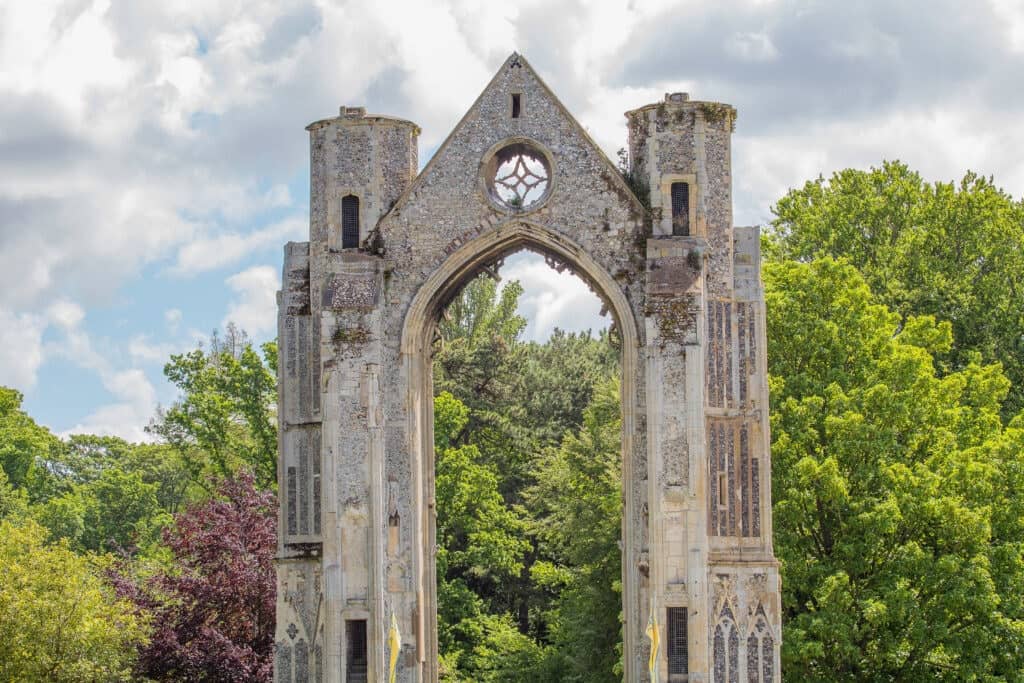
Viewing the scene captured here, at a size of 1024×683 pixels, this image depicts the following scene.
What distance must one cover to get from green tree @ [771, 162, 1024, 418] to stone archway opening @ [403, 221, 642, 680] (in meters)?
10.3

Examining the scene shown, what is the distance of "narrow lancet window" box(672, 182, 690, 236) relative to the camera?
20.1 metres

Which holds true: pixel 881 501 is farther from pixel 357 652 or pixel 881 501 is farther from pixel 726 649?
pixel 357 652

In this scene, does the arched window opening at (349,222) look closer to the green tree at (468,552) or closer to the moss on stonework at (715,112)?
the moss on stonework at (715,112)

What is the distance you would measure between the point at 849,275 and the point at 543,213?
664cm

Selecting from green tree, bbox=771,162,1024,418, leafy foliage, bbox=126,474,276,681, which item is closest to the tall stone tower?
leafy foliage, bbox=126,474,276,681

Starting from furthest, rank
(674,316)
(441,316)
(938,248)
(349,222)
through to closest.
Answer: (938,248), (441,316), (349,222), (674,316)

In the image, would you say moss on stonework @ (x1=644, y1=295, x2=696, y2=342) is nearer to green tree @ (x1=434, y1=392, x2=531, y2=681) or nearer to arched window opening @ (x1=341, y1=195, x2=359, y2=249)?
arched window opening @ (x1=341, y1=195, x2=359, y2=249)

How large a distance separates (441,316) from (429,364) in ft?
2.16

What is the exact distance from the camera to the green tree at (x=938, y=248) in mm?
29078

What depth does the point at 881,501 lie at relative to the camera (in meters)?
22.6

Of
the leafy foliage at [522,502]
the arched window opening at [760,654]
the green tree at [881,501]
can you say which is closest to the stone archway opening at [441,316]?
the arched window opening at [760,654]

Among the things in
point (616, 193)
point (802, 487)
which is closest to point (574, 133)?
point (616, 193)

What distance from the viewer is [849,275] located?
81.8 ft

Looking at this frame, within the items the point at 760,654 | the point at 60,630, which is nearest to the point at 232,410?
the point at 60,630
